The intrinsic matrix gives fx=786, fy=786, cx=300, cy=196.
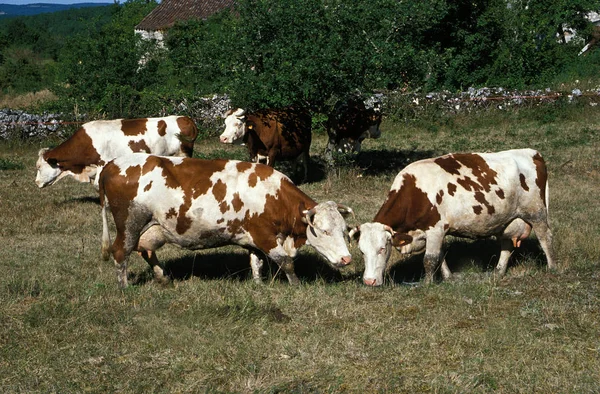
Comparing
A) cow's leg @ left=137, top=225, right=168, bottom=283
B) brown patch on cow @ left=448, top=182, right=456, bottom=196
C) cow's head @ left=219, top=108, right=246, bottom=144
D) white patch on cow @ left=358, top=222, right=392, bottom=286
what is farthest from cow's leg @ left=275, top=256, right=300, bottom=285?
cow's head @ left=219, top=108, right=246, bottom=144

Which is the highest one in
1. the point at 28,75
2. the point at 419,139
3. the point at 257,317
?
the point at 257,317

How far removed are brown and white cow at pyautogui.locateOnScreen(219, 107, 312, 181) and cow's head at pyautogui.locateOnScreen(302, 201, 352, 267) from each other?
750 centimetres

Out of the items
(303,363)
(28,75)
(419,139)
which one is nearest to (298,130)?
(419,139)

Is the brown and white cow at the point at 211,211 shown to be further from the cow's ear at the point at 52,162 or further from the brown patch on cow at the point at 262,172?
the cow's ear at the point at 52,162

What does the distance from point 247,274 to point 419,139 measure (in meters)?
13.1

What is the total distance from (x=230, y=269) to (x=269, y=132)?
6.51 meters

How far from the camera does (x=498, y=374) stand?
6.76m

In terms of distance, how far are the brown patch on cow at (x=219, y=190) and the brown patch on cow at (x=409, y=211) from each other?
196cm

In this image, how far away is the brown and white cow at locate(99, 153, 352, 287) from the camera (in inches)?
373

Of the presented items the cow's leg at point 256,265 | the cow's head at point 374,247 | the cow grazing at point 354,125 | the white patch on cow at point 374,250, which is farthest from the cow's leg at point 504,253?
the cow grazing at point 354,125

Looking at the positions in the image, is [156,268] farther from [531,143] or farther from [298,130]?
[531,143]

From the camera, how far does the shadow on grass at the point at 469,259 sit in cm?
1091

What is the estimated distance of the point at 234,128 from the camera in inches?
663

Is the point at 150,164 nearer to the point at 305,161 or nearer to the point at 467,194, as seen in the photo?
the point at 467,194
